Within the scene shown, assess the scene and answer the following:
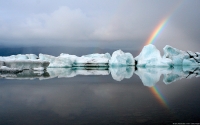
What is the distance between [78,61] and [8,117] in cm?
2331

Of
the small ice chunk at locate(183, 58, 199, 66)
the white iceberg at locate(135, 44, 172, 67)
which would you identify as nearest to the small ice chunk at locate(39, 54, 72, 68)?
the white iceberg at locate(135, 44, 172, 67)

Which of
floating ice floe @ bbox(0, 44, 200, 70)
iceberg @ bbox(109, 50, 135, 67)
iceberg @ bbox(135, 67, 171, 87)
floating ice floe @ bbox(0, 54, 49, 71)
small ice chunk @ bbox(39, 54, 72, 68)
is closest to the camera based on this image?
iceberg @ bbox(135, 67, 171, 87)

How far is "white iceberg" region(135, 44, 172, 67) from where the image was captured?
79.6ft

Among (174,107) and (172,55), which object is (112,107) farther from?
(172,55)

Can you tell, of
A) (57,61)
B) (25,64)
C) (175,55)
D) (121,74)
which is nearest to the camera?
(121,74)

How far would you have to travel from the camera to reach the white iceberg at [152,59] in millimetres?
24252

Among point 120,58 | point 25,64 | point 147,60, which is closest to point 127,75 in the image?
point 25,64

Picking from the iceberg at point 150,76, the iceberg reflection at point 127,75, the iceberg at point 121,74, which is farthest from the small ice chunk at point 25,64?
the iceberg at point 150,76

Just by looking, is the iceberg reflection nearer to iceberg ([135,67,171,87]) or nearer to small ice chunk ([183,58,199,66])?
iceberg ([135,67,171,87])

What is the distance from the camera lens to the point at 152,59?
24734mm

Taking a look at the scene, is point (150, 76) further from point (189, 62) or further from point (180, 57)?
point (189, 62)

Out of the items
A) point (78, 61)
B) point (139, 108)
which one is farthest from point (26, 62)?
point (139, 108)

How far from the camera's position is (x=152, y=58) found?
24688mm

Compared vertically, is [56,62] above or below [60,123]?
above
